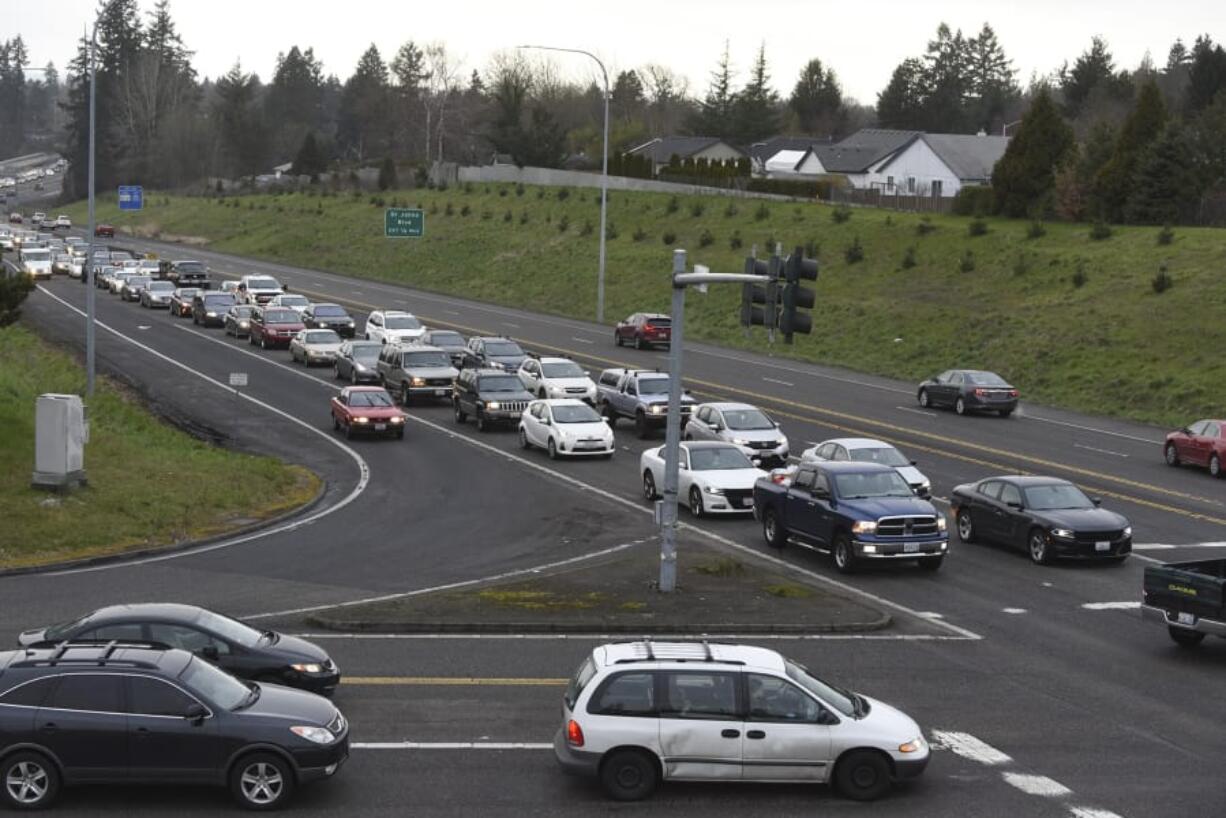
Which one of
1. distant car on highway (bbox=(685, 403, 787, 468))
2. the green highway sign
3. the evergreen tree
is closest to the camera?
distant car on highway (bbox=(685, 403, 787, 468))

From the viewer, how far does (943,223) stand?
79500 millimetres

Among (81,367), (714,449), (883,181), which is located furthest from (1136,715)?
(883,181)

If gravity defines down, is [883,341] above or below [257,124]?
below

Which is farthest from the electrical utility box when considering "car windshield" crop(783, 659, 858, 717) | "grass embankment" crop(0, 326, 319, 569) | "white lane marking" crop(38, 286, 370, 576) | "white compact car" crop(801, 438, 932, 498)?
"car windshield" crop(783, 659, 858, 717)

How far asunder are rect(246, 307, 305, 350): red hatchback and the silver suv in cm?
4994

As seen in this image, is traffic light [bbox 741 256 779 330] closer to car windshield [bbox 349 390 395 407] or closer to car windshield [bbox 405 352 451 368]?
car windshield [bbox 349 390 395 407]

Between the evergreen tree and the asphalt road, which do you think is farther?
the evergreen tree

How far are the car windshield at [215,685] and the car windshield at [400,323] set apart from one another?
4658 cm

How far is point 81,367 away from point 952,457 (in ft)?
101

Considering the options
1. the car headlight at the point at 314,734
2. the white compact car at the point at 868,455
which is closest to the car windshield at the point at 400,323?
the white compact car at the point at 868,455

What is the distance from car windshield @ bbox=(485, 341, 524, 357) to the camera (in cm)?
5178

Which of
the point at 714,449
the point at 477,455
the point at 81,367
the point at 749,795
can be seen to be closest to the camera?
the point at 749,795

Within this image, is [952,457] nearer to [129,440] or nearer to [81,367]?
[129,440]

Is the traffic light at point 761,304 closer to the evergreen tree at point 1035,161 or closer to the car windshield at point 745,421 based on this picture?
the car windshield at point 745,421
